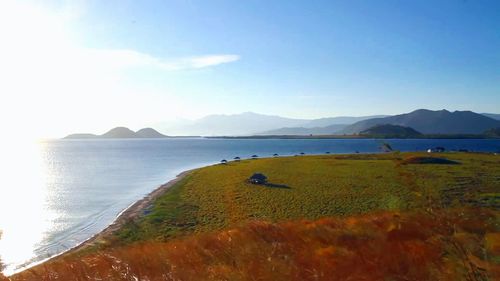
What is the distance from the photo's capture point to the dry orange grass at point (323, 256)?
199 inches

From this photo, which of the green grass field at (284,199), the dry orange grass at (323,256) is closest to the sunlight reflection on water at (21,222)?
the green grass field at (284,199)

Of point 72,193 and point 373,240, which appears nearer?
point 373,240

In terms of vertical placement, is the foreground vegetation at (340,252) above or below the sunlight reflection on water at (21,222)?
above

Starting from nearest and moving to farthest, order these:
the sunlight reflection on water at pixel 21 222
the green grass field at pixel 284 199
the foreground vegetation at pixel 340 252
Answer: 1. the foreground vegetation at pixel 340 252
2. the sunlight reflection on water at pixel 21 222
3. the green grass field at pixel 284 199

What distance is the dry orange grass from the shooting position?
5.04 metres

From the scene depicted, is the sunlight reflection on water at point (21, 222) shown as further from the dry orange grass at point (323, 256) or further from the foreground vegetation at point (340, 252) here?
the dry orange grass at point (323, 256)

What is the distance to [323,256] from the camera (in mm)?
6148

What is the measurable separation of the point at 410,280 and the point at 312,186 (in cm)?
3327

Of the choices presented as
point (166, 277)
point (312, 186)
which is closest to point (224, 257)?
point (166, 277)

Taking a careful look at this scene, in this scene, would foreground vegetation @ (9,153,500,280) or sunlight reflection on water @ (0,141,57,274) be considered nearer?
foreground vegetation @ (9,153,500,280)

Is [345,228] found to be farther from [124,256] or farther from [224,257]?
[124,256]

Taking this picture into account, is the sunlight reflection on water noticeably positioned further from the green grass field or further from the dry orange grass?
the dry orange grass

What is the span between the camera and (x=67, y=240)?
25.7 m

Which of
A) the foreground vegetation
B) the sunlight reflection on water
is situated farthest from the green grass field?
the foreground vegetation
